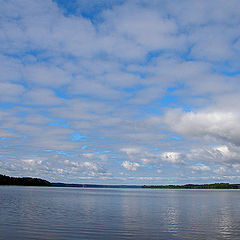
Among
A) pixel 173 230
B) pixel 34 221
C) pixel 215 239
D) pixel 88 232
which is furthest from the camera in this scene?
pixel 34 221

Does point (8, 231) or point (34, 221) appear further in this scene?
point (34, 221)

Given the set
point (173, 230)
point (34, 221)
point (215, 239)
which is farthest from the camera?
point (34, 221)

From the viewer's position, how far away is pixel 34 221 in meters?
38.9

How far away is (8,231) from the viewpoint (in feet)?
103

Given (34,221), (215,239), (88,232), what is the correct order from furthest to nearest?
1. (34,221)
2. (88,232)
3. (215,239)

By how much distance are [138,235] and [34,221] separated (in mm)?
14993

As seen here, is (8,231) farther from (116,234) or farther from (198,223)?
(198,223)

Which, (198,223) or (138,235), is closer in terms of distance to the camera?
(138,235)

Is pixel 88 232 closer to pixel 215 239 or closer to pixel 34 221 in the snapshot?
pixel 34 221

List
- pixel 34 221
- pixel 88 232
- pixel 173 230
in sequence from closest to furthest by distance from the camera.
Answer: pixel 88 232
pixel 173 230
pixel 34 221

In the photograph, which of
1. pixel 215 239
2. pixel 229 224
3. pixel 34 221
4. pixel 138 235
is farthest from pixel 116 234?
pixel 229 224

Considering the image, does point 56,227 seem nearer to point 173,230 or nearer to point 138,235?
point 138,235

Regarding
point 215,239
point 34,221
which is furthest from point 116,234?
point 34,221

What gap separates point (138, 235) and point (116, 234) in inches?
88.4
